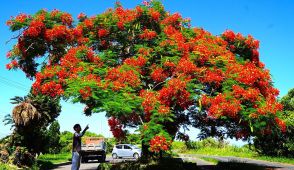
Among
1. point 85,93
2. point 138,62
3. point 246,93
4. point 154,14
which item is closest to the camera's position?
point 85,93

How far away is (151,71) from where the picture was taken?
18.0m

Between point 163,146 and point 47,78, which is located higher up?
point 47,78

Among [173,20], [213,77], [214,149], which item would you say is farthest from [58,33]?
[214,149]

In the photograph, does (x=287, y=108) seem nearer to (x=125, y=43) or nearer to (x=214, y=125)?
(x=214, y=125)

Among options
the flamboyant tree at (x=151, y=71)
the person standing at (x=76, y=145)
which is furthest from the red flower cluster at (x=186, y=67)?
the person standing at (x=76, y=145)

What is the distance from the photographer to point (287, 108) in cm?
4531

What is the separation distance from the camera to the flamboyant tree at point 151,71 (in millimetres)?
15430

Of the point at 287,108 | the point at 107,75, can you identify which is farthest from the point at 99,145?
the point at 107,75

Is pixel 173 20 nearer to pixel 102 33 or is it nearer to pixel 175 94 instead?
pixel 102 33

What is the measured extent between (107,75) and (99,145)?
2364 cm

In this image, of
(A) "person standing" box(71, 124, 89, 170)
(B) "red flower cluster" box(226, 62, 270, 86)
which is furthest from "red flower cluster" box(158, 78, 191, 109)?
(A) "person standing" box(71, 124, 89, 170)

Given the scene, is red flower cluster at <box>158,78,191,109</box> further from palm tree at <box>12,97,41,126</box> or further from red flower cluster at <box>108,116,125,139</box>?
palm tree at <box>12,97,41,126</box>

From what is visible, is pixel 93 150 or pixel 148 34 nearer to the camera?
pixel 148 34

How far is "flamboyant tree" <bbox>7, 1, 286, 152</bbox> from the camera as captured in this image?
50.6 feet
